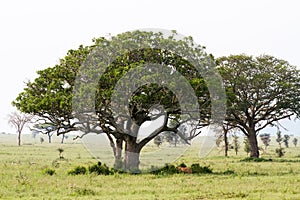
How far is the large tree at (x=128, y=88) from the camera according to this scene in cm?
2445

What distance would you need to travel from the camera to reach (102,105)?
25.3 meters

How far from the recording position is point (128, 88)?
2442cm

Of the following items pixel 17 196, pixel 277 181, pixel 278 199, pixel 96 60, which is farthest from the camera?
pixel 96 60

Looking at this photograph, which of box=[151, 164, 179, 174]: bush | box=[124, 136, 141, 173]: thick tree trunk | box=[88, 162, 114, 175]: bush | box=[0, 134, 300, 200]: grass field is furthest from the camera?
box=[124, 136, 141, 173]: thick tree trunk

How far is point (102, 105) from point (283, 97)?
82.3 feet

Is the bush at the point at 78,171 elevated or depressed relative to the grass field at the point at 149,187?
elevated

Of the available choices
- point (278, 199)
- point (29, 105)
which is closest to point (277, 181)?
point (278, 199)

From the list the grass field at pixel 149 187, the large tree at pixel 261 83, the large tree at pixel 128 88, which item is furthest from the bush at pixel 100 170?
the large tree at pixel 261 83

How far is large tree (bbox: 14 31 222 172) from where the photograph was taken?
80.2 ft

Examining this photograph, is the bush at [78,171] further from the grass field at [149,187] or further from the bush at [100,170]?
the grass field at [149,187]

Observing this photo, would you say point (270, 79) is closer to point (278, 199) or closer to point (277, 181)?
point (277, 181)

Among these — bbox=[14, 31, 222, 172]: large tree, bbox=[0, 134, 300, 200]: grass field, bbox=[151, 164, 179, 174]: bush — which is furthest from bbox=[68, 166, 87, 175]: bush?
bbox=[151, 164, 179, 174]: bush

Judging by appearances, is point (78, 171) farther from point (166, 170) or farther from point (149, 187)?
point (149, 187)

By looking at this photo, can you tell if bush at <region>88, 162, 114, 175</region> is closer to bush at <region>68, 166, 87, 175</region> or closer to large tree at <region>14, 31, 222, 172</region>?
bush at <region>68, 166, 87, 175</region>
